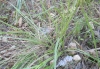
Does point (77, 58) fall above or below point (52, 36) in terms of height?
below

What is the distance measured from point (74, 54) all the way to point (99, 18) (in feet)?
1.11

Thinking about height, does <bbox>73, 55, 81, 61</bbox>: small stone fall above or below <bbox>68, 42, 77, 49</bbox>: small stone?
below

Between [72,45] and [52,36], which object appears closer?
[72,45]

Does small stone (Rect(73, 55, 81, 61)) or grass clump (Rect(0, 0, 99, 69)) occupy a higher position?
grass clump (Rect(0, 0, 99, 69))

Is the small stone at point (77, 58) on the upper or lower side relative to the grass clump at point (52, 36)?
lower

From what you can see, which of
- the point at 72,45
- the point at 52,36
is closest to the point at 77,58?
the point at 72,45

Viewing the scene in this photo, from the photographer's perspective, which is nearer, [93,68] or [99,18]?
[93,68]

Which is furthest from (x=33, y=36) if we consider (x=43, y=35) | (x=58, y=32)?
(x=58, y=32)

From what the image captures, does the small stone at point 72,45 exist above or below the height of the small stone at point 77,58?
above

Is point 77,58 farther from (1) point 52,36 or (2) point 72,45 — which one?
(1) point 52,36

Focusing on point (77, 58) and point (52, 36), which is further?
point (52, 36)

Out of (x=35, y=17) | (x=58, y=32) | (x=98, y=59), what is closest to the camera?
(x=98, y=59)

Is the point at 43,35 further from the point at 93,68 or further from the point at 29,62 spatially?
the point at 93,68

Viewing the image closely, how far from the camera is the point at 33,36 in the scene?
1.56 m
